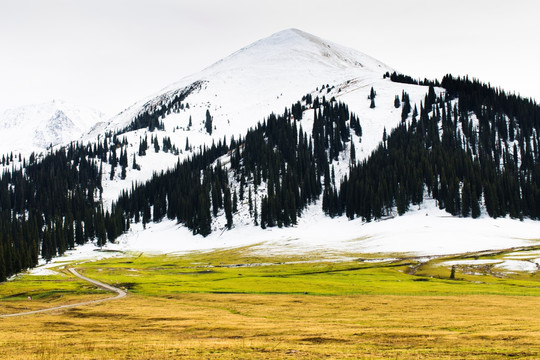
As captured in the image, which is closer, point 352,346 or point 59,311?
point 352,346

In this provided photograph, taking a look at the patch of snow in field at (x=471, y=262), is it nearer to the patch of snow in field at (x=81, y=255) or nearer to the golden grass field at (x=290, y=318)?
the golden grass field at (x=290, y=318)

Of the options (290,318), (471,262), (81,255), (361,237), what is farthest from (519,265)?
(81,255)

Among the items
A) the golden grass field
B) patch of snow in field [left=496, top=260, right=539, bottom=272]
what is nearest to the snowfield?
patch of snow in field [left=496, top=260, right=539, bottom=272]

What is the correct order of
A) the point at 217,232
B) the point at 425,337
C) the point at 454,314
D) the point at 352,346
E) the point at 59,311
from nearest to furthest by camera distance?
1. the point at 352,346
2. the point at 425,337
3. the point at 454,314
4. the point at 59,311
5. the point at 217,232

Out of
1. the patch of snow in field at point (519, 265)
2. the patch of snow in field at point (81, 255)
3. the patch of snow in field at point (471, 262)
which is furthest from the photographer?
the patch of snow in field at point (81, 255)

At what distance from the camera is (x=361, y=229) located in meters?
161

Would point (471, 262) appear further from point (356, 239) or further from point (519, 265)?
point (356, 239)

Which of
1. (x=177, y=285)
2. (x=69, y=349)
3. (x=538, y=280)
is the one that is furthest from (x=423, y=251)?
(x=69, y=349)

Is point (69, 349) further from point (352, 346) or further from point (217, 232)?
point (217, 232)

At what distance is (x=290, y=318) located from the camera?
1689 inches

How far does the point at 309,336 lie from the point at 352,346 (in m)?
4.46

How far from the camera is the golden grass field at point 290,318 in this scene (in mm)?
25359

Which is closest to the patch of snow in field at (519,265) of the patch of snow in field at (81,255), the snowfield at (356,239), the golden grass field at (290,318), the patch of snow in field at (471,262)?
the snowfield at (356,239)

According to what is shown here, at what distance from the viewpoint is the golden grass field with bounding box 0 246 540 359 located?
83.2 feet
